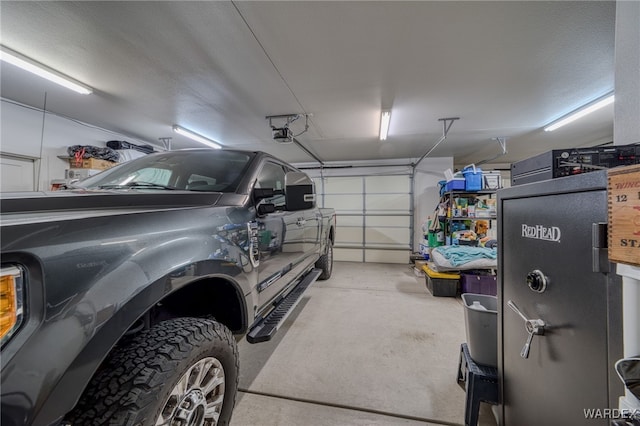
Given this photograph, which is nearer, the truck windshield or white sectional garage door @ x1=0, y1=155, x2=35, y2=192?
the truck windshield

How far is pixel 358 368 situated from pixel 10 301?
2177mm

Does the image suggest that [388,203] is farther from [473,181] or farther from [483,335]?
[483,335]

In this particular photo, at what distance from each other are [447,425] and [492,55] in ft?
10.3

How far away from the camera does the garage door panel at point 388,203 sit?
690 cm

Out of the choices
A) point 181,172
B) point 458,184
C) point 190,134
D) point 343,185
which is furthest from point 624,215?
point 343,185

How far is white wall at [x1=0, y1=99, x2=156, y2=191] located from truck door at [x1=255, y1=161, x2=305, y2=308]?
4.07 metres

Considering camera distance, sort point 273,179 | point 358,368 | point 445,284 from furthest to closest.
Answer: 1. point 445,284
2. point 273,179
3. point 358,368

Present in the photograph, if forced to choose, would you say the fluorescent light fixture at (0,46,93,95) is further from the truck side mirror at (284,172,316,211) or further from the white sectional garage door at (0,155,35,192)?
the truck side mirror at (284,172,316,211)

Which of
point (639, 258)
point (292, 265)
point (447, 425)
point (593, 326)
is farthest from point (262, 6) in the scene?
point (447, 425)

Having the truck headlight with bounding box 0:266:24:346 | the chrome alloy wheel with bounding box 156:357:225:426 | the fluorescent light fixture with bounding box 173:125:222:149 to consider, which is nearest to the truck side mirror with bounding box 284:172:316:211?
the chrome alloy wheel with bounding box 156:357:225:426

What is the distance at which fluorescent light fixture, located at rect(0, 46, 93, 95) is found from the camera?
2252 mm

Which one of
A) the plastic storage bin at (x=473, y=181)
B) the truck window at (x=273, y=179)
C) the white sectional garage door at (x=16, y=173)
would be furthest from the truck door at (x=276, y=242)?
the white sectional garage door at (x=16, y=173)

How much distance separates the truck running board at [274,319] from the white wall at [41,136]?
14.6 feet

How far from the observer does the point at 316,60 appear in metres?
2.38
